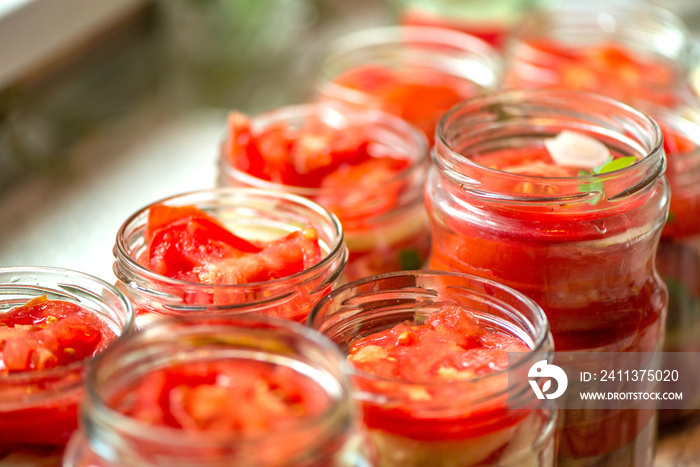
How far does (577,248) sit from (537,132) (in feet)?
1.13

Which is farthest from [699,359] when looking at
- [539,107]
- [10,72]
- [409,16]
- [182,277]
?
[10,72]

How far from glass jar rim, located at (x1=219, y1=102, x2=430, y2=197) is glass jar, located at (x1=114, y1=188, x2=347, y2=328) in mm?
113

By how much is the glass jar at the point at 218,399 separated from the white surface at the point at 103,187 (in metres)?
0.54

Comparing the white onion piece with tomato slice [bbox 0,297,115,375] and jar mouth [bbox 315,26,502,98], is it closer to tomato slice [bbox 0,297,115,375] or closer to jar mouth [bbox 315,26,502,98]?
tomato slice [bbox 0,297,115,375]

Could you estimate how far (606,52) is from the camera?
6.05 ft

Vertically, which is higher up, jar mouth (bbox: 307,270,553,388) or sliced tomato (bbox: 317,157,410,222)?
jar mouth (bbox: 307,270,553,388)

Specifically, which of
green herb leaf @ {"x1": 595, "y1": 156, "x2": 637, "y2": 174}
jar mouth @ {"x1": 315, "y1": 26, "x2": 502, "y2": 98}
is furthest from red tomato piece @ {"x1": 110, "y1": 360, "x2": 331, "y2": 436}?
jar mouth @ {"x1": 315, "y1": 26, "x2": 502, "y2": 98}

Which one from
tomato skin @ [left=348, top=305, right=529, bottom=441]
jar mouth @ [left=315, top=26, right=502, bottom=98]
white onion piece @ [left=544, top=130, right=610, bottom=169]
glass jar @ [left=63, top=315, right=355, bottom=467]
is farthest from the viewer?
jar mouth @ [left=315, top=26, right=502, bottom=98]

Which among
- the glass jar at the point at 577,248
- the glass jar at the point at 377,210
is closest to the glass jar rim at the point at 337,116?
the glass jar at the point at 377,210

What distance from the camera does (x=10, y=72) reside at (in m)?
1.51

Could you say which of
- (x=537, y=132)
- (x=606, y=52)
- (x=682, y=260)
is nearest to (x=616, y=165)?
Result: (x=537, y=132)

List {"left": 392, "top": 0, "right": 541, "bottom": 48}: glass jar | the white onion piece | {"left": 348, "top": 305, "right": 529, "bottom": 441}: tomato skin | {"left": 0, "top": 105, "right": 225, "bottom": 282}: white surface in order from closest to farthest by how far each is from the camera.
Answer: {"left": 348, "top": 305, "right": 529, "bottom": 441}: tomato skin, the white onion piece, {"left": 0, "top": 105, "right": 225, "bottom": 282}: white surface, {"left": 392, "top": 0, "right": 541, "bottom": 48}: glass jar

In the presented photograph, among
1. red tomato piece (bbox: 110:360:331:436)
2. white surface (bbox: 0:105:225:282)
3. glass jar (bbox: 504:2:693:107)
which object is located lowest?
white surface (bbox: 0:105:225:282)

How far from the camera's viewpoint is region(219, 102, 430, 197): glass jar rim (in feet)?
4.17
